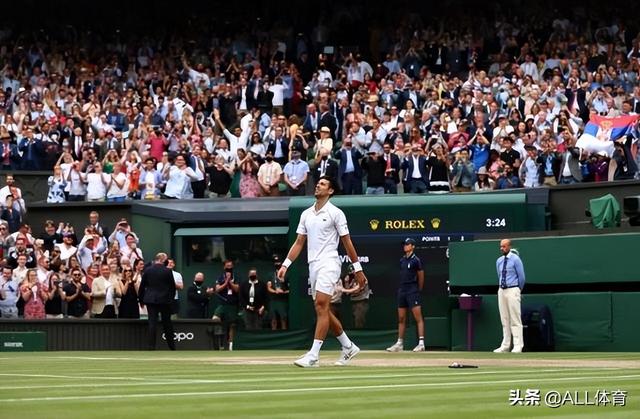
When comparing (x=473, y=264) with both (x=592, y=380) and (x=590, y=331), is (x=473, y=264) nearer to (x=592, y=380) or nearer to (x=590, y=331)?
Result: (x=590, y=331)

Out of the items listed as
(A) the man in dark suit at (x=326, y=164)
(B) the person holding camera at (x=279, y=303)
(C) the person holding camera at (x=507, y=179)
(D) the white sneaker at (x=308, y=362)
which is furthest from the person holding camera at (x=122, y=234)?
A: (D) the white sneaker at (x=308, y=362)

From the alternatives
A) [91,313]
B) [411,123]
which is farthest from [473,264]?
[91,313]

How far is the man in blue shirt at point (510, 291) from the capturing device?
22.8 m

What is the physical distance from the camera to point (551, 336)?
23.9 m

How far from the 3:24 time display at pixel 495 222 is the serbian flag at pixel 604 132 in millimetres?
2218

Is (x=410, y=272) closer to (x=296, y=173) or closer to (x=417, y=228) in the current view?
(x=417, y=228)

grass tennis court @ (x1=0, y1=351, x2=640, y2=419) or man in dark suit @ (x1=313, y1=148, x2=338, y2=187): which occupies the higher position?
man in dark suit @ (x1=313, y1=148, x2=338, y2=187)

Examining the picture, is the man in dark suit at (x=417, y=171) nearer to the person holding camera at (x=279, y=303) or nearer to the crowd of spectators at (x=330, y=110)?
the crowd of spectators at (x=330, y=110)

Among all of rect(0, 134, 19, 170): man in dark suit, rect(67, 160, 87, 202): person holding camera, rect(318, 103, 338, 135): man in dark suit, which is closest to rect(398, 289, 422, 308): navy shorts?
rect(318, 103, 338, 135): man in dark suit

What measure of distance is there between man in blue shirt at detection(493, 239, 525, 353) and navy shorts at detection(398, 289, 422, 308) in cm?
175

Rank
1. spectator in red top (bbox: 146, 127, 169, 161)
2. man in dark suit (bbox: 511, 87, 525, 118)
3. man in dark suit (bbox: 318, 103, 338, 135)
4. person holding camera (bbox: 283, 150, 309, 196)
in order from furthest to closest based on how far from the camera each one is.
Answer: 1. spectator in red top (bbox: 146, 127, 169, 161)
2. man in dark suit (bbox: 318, 103, 338, 135)
3. person holding camera (bbox: 283, 150, 309, 196)
4. man in dark suit (bbox: 511, 87, 525, 118)

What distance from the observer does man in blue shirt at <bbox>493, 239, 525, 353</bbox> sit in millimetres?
22766

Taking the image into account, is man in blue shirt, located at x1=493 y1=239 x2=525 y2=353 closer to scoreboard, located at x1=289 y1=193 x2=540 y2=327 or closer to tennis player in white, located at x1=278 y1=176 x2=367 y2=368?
scoreboard, located at x1=289 y1=193 x2=540 y2=327

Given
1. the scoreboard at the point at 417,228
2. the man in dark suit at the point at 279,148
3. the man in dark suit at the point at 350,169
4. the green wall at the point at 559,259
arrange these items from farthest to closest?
the man in dark suit at the point at 279,148, the man in dark suit at the point at 350,169, the scoreboard at the point at 417,228, the green wall at the point at 559,259
